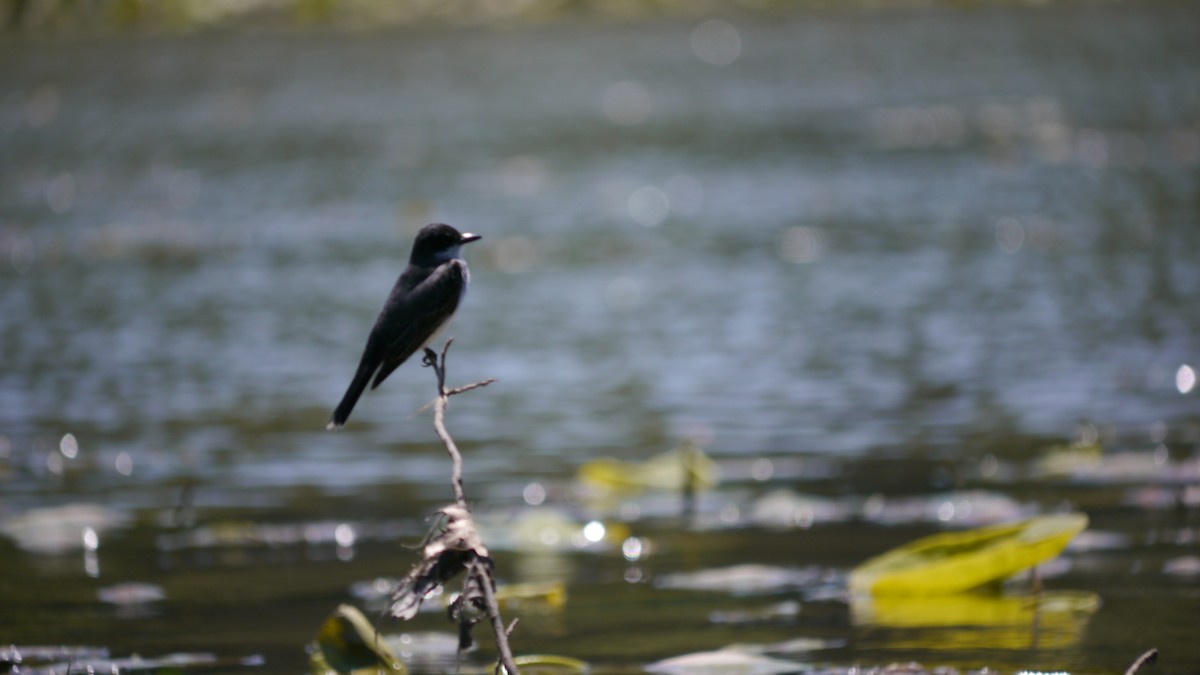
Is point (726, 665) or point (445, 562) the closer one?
point (445, 562)

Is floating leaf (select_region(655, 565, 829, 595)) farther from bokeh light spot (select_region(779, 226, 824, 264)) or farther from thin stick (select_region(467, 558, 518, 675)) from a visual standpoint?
bokeh light spot (select_region(779, 226, 824, 264))

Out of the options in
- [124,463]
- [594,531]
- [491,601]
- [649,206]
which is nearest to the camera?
[491,601]

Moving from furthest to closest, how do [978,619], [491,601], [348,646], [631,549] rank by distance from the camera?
[631,549]
[978,619]
[348,646]
[491,601]

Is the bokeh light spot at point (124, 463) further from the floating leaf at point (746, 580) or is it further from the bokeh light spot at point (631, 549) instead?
the floating leaf at point (746, 580)

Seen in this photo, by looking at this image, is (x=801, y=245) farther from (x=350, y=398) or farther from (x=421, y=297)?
(x=350, y=398)

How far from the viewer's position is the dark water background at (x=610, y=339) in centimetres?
1068

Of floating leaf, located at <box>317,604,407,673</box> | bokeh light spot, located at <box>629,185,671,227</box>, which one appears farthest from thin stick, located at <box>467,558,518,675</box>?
bokeh light spot, located at <box>629,185,671,227</box>

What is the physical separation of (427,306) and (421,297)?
0.04 m

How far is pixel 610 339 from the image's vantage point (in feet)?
66.9

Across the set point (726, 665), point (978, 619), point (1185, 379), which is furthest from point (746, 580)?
point (1185, 379)

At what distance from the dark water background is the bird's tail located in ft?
7.16

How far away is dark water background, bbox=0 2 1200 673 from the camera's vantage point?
10680mm

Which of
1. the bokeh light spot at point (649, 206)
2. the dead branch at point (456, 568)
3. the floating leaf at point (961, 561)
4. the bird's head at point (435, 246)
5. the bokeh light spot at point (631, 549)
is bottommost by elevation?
the dead branch at point (456, 568)

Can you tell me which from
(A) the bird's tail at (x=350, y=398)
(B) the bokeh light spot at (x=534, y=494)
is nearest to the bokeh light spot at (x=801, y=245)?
(B) the bokeh light spot at (x=534, y=494)
